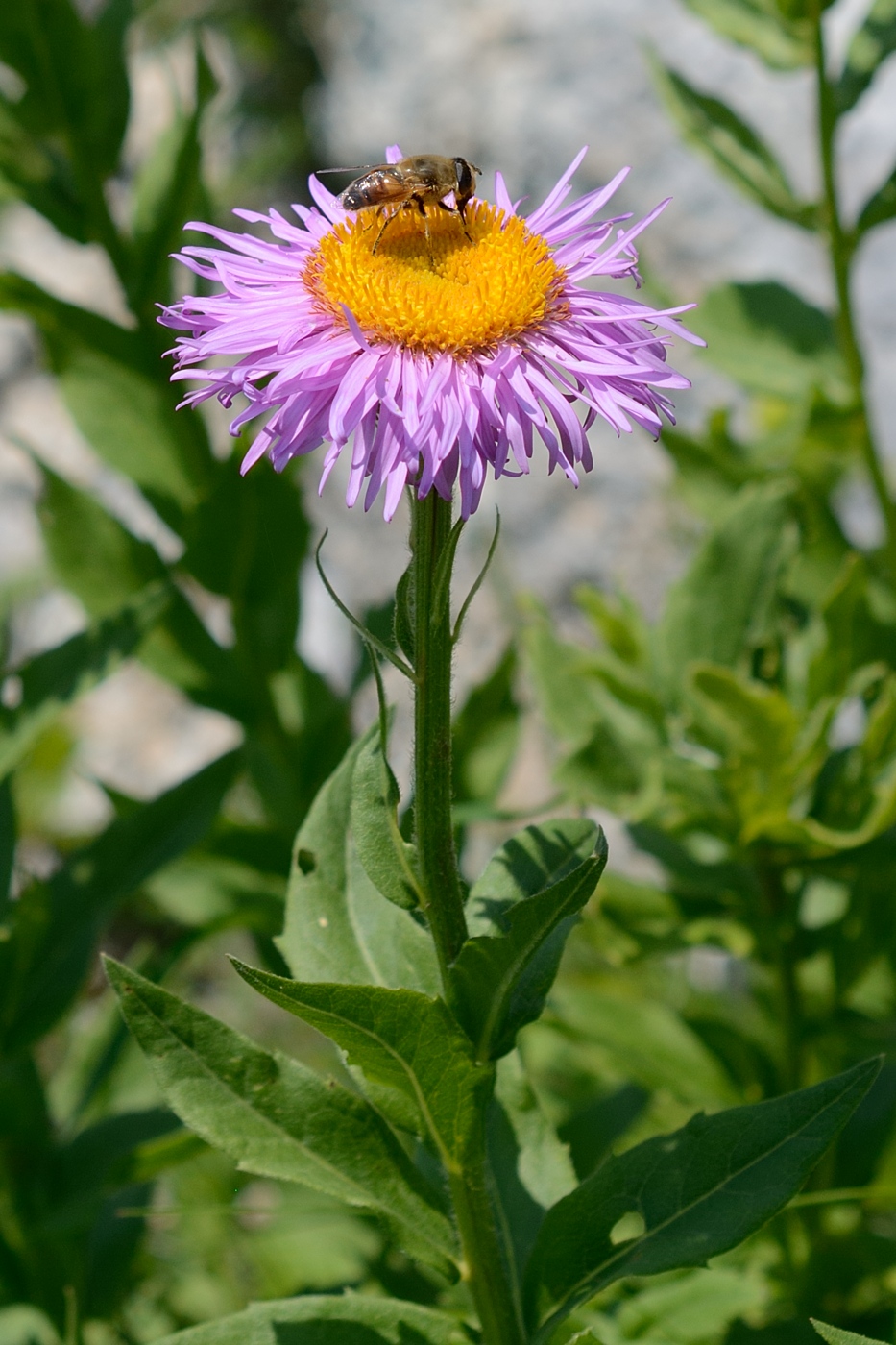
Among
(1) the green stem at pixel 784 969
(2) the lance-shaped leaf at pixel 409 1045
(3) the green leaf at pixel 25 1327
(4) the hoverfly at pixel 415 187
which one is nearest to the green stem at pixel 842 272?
(1) the green stem at pixel 784 969

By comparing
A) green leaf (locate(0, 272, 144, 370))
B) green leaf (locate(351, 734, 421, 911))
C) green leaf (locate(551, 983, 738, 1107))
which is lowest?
green leaf (locate(551, 983, 738, 1107))

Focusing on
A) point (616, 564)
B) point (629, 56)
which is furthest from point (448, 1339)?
point (629, 56)

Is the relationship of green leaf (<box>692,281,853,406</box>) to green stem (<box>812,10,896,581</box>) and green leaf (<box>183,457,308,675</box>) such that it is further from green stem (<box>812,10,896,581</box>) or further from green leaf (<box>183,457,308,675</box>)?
green leaf (<box>183,457,308,675</box>)

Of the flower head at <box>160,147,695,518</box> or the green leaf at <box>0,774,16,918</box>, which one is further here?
the green leaf at <box>0,774,16,918</box>

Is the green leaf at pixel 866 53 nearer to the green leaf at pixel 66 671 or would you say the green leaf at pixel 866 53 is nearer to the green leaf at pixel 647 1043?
the green leaf at pixel 66 671

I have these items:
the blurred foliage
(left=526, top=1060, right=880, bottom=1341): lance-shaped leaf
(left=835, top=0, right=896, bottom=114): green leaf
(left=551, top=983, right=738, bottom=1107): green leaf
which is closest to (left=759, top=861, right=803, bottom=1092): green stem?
the blurred foliage
